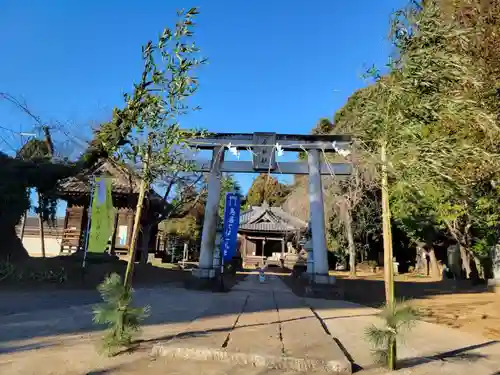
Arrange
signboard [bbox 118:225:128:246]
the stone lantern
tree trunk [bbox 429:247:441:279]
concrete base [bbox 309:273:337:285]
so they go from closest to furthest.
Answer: concrete base [bbox 309:273:337:285] < the stone lantern < signboard [bbox 118:225:128:246] < tree trunk [bbox 429:247:441:279]

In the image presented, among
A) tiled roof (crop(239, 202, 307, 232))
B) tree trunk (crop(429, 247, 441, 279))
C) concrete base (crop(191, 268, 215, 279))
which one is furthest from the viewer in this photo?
tiled roof (crop(239, 202, 307, 232))

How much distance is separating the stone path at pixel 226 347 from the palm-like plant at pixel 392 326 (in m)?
0.24

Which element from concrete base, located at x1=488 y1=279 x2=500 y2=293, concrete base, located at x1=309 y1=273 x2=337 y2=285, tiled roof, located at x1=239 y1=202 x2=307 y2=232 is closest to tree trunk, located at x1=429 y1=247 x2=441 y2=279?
tiled roof, located at x1=239 y1=202 x2=307 y2=232

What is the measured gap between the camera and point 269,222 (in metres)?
36.3

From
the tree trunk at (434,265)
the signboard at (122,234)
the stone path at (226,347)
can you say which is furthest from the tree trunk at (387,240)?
the tree trunk at (434,265)

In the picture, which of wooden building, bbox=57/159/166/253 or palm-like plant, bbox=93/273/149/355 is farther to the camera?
wooden building, bbox=57/159/166/253

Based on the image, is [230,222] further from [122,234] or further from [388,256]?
[122,234]

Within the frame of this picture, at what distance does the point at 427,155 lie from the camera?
14.8 ft

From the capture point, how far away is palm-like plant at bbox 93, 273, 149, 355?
14.9ft

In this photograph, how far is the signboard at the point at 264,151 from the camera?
47.3 feet

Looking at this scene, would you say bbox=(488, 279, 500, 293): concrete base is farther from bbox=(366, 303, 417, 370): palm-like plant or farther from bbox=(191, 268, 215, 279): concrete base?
bbox=(366, 303, 417, 370): palm-like plant

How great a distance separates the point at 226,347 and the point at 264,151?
1041 centimetres

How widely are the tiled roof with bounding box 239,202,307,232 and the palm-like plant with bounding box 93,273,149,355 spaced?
97.1ft

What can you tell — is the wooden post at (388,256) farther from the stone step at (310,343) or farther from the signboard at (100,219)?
the signboard at (100,219)
